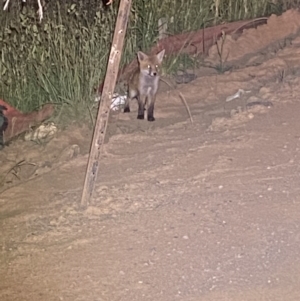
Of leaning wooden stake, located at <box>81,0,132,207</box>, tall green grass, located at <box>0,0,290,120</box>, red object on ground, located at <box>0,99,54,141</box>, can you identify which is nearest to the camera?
leaning wooden stake, located at <box>81,0,132,207</box>

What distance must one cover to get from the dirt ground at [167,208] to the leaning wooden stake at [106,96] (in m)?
0.15

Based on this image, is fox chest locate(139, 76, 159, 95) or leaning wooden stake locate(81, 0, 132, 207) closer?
leaning wooden stake locate(81, 0, 132, 207)

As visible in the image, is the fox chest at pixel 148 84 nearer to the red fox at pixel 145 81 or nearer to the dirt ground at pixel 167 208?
the red fox at pixel 145 81

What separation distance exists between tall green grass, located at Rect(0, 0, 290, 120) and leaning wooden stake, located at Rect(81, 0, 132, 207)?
1.79 meters

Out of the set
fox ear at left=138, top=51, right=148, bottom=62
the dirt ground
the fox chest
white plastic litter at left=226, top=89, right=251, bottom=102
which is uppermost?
fox ear at left=138, top=51, right=148, bottom=62

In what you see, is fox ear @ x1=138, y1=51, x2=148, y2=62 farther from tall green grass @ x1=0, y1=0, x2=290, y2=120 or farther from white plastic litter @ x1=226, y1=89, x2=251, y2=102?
white plastic litter @ x1=226, y1=89, x2=251, y2=102

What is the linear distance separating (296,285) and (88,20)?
481 cm

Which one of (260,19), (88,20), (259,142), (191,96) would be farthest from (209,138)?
(260,19)

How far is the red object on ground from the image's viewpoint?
5844 mm

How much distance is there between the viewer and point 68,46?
6656 millimetres

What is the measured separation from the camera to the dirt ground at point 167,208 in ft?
11.1

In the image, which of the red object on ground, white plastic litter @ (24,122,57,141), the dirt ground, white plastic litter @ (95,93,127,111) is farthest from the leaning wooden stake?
white plastic litter @ (95,93,127,111)

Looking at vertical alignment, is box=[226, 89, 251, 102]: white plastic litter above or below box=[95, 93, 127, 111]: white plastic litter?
below

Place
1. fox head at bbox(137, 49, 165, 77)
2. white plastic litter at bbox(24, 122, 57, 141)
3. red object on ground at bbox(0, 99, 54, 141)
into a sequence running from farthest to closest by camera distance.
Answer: fox head at bbox(137, 49, 165, 77) < red object on ground at bbox(0, 99, 54, 141) < white plastic litter at bbox(24, 122, 57, 141)
